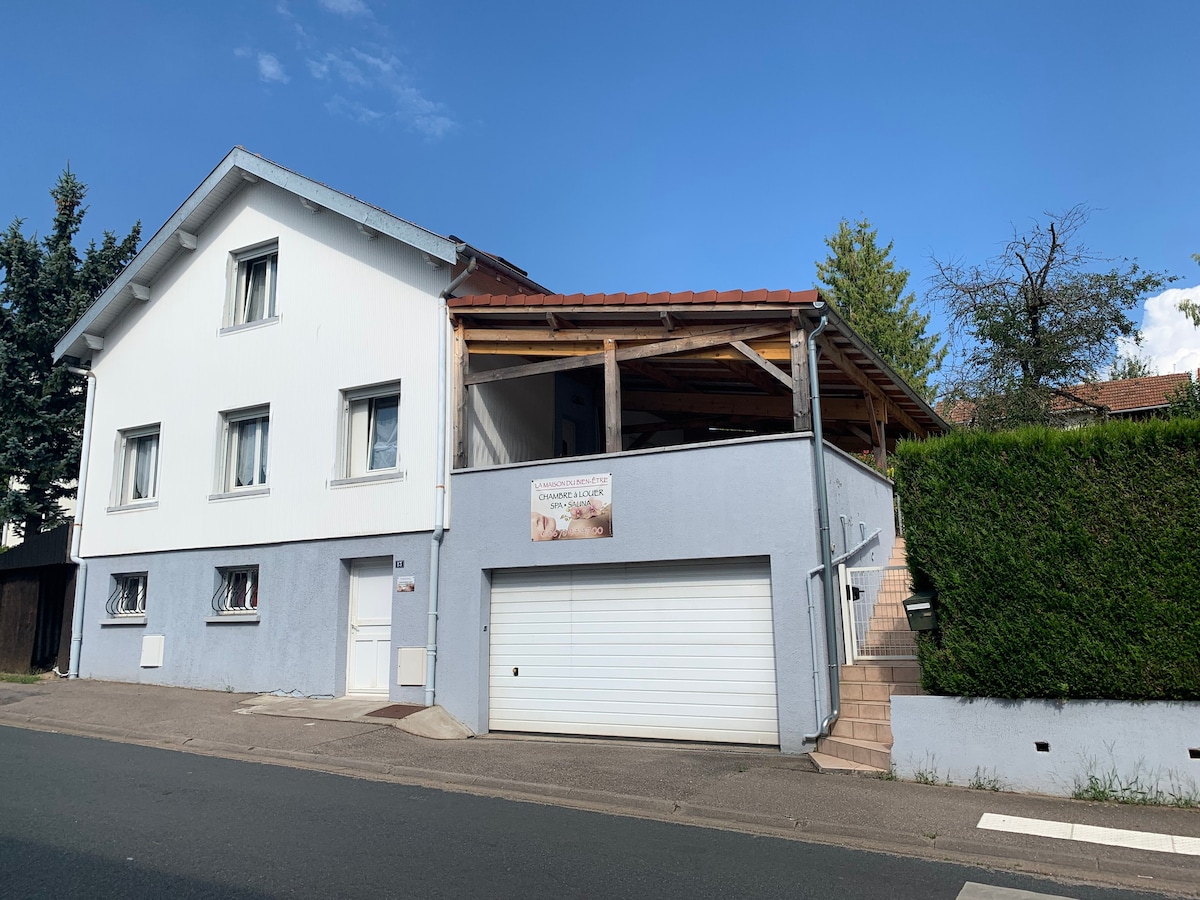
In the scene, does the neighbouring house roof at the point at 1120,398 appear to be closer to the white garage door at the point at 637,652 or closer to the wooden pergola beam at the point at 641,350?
the wooden pergola beam at the point at 641,350

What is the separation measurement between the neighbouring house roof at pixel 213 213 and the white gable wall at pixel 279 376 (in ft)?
0.72

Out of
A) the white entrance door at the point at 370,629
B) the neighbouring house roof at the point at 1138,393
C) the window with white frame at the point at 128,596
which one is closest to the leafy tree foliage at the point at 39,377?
the window with white frame at the point at 128,596

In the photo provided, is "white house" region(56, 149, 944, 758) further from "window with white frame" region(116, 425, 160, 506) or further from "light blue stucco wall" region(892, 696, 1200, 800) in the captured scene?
"light blue stucco wall" region(892, 696, 1200, 800)

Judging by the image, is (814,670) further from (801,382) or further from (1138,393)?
(1138,393)

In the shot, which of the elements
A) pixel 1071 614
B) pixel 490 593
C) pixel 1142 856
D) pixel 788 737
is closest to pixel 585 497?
pixel 490 593

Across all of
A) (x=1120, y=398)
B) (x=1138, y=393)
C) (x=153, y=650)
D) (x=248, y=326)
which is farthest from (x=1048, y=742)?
(x=1138, y=393)

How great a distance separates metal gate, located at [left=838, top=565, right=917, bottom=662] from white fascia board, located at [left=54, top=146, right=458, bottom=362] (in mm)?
6648

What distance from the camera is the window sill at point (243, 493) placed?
545 inches

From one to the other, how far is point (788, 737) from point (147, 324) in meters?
13.3

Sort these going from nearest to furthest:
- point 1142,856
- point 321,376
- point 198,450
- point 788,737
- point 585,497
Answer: point 1142,856, point 788,737, point 585,497, point 321,376, point 198,450

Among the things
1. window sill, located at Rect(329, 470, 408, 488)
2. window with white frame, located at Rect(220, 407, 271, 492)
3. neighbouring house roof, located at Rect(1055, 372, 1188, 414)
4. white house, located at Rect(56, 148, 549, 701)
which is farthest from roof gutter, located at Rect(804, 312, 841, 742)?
neighbouring house roof, located at Rect(1055, 372, 1188, 414)

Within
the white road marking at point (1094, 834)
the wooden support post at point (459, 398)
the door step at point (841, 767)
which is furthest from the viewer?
the wooden support post at point (459, 398)

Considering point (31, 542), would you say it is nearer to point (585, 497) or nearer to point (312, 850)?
point (585, 497)

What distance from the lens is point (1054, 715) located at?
754 cm
